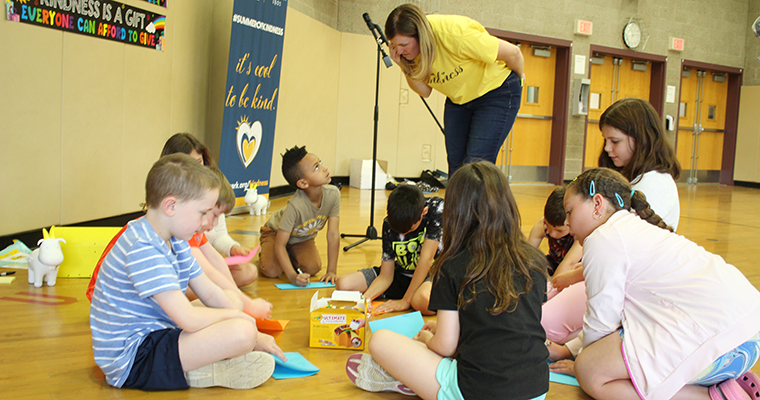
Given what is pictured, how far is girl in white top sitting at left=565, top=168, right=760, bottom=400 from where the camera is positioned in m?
1.21

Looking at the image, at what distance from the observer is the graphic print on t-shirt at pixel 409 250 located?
211 cm

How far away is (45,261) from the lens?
2.15 m

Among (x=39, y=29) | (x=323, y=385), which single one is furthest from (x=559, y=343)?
(x=39, y=29)

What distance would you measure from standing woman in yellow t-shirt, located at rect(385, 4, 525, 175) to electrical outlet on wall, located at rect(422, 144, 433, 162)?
482 cm

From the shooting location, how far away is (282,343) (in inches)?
66.2

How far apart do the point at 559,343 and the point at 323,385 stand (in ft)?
2.56

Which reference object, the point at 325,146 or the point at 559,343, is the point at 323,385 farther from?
the point at 325,146

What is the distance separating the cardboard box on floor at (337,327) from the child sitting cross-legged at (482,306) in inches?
13.1

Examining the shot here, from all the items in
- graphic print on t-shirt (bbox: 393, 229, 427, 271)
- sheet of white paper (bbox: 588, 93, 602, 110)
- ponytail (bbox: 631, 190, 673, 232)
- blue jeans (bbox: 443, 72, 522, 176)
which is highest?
sheet of white paper (bbox: 588, 93, 602, 110)

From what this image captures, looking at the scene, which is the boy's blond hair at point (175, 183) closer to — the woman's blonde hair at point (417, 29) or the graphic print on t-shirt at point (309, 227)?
the woman's blonde hair at point (417, 29)

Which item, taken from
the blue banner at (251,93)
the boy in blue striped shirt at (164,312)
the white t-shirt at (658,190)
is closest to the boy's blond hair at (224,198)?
the boy in blue striped shirt at (164,312)

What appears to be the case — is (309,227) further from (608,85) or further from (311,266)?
(608,85)

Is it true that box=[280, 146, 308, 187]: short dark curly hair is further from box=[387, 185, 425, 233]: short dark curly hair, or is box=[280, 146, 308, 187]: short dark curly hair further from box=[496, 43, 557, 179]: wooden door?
box=[496, 43, 557, 179]: wooden door

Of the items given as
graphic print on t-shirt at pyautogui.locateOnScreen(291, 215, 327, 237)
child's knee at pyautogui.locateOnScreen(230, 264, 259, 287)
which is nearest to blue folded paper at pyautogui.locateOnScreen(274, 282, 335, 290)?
child's knee at pyautogui.locateOnScreen(230, 264, 259, 287)
